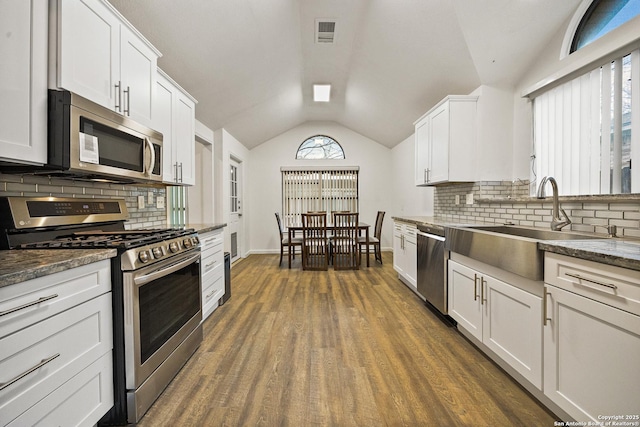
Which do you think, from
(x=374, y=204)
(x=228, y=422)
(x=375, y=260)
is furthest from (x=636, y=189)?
(x=374, y=204)

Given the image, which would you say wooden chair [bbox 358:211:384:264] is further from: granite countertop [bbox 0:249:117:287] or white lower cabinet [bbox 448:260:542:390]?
granite countertop [bbox 0:249:117:287]

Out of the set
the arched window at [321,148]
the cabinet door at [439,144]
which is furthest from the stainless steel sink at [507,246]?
the arched window at [321,148]

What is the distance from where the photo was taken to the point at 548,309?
145 cm

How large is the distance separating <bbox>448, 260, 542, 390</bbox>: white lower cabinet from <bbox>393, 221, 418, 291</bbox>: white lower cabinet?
0.95 m

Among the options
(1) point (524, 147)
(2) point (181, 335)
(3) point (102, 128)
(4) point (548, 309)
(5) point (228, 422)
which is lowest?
(5) point (228, 422)

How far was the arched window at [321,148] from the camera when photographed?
267 inches

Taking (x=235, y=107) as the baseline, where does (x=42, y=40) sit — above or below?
below

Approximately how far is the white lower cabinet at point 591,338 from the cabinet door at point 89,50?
2495mm

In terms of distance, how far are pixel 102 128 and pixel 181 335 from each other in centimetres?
133

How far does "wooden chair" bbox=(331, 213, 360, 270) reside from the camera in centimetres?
483

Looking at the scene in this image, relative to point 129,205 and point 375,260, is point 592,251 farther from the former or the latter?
point 375,260

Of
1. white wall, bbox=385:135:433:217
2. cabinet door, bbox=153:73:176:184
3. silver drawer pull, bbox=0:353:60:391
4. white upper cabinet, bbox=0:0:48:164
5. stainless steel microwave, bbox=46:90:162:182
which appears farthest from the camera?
white wall, bbox=385:135:433:217

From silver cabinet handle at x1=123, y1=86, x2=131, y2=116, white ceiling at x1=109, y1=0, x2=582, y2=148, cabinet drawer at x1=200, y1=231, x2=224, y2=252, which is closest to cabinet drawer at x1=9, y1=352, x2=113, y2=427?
cabinet drawer at x1=200, y1=231, x2=224, y2=252

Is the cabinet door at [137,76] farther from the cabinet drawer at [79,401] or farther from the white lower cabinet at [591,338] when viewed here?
the white lower cabinet at [591,338]
